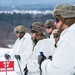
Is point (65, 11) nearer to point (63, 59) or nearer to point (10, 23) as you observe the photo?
point (63, 59)

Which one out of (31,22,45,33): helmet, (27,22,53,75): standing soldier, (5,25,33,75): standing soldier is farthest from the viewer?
(5,25,33,75): standing soldier

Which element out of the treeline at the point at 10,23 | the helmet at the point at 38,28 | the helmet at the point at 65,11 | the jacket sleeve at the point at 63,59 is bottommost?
the treeline at the point at 10,23

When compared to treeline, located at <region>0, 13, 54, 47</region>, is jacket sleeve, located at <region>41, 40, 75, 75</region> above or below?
above

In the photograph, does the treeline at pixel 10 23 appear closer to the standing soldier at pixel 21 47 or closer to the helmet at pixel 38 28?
the standing soldier at pixel 21 47

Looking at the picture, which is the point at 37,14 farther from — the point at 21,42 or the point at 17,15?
the point at 21,42

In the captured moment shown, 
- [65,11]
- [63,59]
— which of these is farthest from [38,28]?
[63,59]

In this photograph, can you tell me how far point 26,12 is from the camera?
674 inches

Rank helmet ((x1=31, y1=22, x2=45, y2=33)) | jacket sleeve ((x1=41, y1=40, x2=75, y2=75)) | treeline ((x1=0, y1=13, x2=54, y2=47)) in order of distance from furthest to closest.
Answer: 1. treeline ((x1=0, y1=13, x2=54, y2=47))
2. helmet ((x1=31, y1=22, x2=45, y2=33))
3. jacket sleeve ((x1=41, y1=40, x2=75, y2=75))

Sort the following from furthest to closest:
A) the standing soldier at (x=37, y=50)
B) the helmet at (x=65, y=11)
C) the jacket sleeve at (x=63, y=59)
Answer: the standing soldier at (x=37, y=50), the helmet at (x=65, y=11), the jacket sleeve at (x=63, y=59)

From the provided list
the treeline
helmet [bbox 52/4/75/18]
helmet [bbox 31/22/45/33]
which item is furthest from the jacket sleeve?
the treeline

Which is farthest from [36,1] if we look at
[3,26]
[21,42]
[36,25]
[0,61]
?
[36,25]

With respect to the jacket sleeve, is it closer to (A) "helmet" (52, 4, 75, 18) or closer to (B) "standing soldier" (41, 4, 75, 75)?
(B) "standing soldier" (41, 4, 75, 75)

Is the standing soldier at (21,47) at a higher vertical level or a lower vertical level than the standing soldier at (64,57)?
lower

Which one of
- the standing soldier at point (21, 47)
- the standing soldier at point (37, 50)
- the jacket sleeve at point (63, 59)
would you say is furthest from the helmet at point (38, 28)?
the jacket sleeve at point (63, 59)
